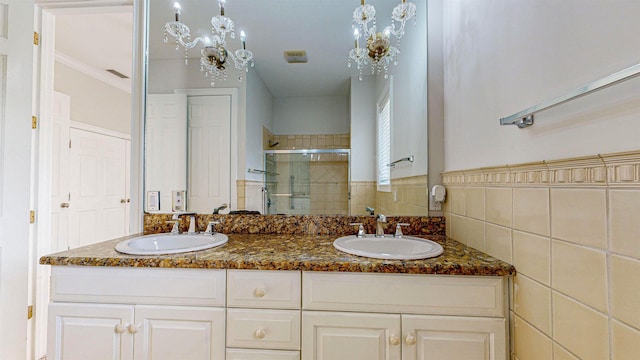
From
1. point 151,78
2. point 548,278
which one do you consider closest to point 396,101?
point 548,278

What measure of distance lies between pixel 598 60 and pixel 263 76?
1508 mm


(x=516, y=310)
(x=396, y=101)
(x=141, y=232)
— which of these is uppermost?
(x=396, y=101)

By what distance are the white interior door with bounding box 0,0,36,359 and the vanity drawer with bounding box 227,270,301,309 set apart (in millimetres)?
1537

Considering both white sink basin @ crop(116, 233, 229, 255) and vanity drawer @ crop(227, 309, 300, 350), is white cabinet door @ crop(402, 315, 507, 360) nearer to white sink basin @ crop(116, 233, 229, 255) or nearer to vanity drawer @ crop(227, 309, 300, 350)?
vanity drawer @ crop(227, 309, 300, 350)

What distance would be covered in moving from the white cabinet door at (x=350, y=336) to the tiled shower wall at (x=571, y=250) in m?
0.46

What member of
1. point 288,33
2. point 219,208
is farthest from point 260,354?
point 288,33

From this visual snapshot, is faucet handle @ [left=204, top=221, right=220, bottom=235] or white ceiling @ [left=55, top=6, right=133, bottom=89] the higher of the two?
white ceiling @ [left=55, top=6, right=133, bottom=89]

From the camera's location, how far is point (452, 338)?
950mm

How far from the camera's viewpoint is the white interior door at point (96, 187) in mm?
2980

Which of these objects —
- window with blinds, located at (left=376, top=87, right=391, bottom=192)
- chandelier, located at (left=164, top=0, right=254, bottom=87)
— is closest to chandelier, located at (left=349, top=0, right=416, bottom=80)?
window with blinds, located at (left=376, top=87, right=391, bottom=192)

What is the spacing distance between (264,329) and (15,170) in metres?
1.81

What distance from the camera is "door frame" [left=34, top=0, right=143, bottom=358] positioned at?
5.25ft

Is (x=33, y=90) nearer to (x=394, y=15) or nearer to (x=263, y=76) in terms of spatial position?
(x=263, y=76)

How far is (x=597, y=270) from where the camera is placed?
0.63m
